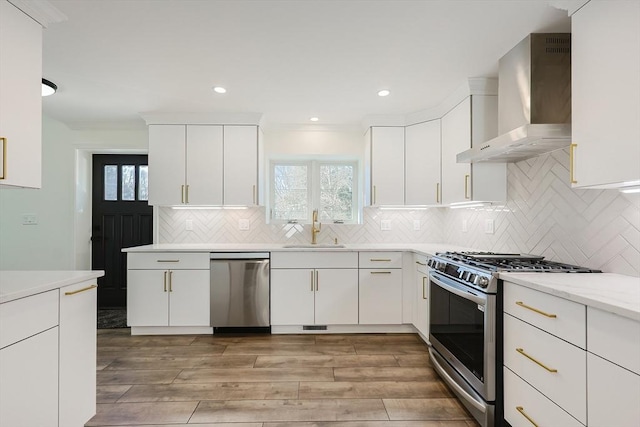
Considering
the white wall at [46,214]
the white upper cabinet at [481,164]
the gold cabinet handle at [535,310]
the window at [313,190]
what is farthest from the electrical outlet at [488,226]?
the white wall at [46,214]

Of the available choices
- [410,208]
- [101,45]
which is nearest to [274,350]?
[410,208]

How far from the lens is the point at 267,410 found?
1.99m

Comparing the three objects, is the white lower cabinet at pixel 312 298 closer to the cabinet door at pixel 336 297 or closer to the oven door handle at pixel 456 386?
the cabinet door at pixel 336 297

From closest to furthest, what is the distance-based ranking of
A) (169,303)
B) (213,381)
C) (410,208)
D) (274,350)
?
(213,381) → (274,350) → (169,303) → (410,208)

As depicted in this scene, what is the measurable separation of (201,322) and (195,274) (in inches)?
19.3

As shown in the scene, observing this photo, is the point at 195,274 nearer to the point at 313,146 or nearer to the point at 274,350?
the point at 274,350

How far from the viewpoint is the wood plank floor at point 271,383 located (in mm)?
1918

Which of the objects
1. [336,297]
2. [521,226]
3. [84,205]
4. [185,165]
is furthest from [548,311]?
[84,205]

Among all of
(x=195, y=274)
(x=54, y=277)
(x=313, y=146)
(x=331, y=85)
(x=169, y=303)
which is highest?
(x=331, y=85)

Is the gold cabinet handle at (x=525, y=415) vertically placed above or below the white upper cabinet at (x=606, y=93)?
below

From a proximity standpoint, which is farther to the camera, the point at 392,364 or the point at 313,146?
the point at 313,146

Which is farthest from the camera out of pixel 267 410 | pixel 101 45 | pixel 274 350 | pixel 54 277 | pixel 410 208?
pixel 410 208

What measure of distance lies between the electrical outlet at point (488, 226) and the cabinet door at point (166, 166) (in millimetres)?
3096

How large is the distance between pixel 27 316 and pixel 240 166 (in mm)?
2403
